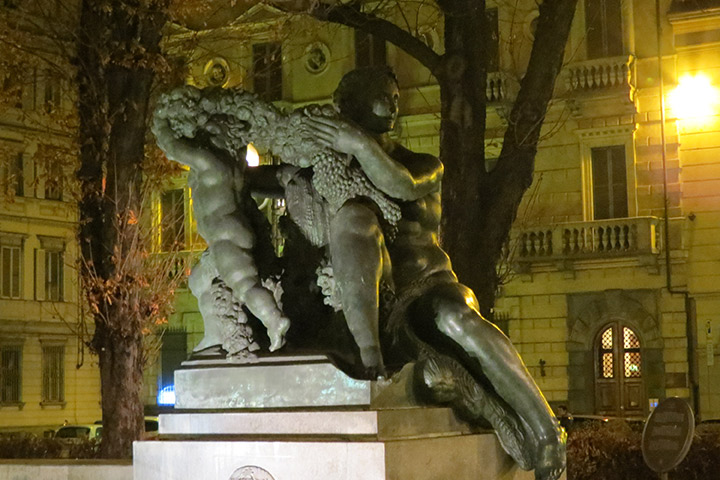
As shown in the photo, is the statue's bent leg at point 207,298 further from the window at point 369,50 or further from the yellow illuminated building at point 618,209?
the window at point 369,50

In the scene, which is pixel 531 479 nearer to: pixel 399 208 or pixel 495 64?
pixel 399 208

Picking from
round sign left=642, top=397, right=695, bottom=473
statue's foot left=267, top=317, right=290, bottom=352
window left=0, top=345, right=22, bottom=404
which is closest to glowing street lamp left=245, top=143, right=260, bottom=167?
statue's foot left=267, top=317, right=290, bottom=352

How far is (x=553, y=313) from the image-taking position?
32906 millimetres

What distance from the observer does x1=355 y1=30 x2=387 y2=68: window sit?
34.4m

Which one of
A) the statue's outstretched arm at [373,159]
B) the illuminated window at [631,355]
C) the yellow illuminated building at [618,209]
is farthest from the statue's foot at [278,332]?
the illuminated window at [631,355]

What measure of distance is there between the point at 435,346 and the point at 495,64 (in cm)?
2685

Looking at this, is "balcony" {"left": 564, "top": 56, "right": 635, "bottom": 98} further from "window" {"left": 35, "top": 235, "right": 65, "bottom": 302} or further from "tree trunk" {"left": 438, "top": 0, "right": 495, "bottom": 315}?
"tree trunk" {"left": 438, "top": 0, "right": 495, "bottom": 315}

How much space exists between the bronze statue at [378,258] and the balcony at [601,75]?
2580cm

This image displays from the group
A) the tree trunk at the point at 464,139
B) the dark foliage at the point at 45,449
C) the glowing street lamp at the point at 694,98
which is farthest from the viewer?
the glowing street lamp at the point at 694,98

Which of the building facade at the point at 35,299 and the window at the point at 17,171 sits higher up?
the window at the point at 17,171

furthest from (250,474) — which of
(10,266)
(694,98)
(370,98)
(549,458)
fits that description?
(10,266)

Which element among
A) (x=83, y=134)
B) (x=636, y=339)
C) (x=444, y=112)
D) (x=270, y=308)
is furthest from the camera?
(x=636, y=339)

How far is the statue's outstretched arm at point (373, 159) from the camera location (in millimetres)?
6500

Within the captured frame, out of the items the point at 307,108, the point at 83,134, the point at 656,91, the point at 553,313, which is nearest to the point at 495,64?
the point at 656,91
